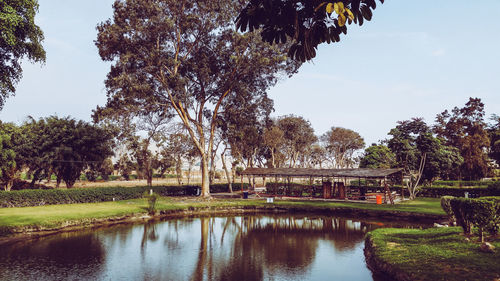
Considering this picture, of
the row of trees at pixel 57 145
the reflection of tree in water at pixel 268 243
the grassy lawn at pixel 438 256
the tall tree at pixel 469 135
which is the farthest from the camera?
the tall tree at pixel 469 135

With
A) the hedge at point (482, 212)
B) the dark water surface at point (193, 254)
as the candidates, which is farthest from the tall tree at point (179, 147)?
the hedge at point (482, 212)

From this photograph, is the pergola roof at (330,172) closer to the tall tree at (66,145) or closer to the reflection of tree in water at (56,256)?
the tall tree at (66,145)

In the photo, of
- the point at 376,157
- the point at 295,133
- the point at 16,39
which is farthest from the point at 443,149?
the point at 16,39

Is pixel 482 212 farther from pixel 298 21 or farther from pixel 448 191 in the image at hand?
pixel 448 191

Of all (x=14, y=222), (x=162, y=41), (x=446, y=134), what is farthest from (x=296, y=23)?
(x=446, y=134)

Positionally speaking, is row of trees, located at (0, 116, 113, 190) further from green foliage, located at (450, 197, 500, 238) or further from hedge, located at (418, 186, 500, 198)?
hedge, located at (418, 186, 500, 198)

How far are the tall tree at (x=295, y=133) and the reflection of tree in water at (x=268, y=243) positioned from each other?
3229 centimetres

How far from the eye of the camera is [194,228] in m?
19.7

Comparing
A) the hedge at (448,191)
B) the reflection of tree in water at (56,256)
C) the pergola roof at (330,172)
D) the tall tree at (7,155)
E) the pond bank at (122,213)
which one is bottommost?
the reflection of tree in water at (56,256)

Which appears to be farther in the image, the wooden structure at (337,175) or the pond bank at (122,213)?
the wooden structure at (337,175)

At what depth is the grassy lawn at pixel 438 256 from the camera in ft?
27.7

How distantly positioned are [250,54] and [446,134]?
40.3 meters

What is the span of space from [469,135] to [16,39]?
56.9 metres

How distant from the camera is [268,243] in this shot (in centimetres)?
1552
